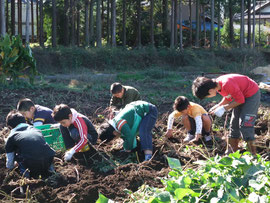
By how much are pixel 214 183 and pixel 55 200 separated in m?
1.91

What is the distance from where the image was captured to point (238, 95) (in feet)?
15.8

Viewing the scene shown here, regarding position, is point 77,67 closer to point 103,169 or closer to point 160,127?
point 160,127

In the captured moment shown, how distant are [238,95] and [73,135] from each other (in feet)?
7.02

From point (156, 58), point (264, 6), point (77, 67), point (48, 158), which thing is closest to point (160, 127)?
point (48, 158)

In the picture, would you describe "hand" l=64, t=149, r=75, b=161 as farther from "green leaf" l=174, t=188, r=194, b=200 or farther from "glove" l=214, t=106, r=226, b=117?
"green leaf" l=174, t=188, r=194, b=200

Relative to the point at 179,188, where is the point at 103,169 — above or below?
below

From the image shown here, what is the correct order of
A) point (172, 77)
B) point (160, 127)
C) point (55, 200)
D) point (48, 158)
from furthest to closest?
point (172, 77)
point (160, 127)
point (48, 158)
point (55, 200)

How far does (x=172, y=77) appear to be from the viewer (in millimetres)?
15375

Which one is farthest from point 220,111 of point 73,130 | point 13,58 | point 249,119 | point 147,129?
point 13,58

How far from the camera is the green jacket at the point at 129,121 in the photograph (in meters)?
4.94

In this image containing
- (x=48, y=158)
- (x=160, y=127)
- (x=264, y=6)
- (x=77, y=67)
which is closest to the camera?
(x=48, y=158)

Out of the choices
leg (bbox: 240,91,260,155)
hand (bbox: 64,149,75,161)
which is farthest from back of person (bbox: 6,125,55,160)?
leg (bbox: 240,91,260,155)

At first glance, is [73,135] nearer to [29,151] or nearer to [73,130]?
[73,130]

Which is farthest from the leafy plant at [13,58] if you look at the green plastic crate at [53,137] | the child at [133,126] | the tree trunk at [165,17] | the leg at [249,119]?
the tree trunk at [165,17]
